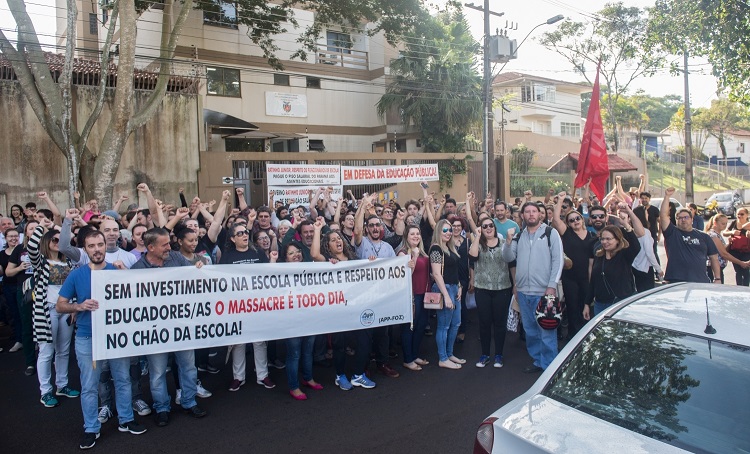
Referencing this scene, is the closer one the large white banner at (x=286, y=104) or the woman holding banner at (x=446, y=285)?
the woman holding banner at (x=446, y=285)

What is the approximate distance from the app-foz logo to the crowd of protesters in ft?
0.38

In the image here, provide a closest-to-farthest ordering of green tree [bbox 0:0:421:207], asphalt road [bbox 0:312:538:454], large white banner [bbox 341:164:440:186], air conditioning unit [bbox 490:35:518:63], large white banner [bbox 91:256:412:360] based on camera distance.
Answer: asphalt road [bbox 0:312:538:454] < large white banner [bbox 91:256:412:360] < green tree [bbox 0:0:421:207] < large white banner [bbox 341:164:440:186] < air conditioning unit [bbox 490:35:518:63]

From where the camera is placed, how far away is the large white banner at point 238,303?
16.7 ft

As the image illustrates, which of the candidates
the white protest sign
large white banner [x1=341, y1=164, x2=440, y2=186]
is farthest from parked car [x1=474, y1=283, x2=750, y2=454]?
large white banner [x1=341, y1=164, x2=440, y2=186]

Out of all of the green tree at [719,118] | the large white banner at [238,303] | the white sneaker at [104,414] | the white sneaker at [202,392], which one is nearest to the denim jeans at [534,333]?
the large white banner at [238,303]

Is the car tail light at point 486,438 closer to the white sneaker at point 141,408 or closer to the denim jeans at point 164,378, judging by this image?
the denim jeans at point 164,378

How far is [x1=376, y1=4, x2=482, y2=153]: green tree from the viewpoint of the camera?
24.0 m

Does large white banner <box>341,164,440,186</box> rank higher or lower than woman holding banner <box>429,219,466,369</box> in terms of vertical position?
higher

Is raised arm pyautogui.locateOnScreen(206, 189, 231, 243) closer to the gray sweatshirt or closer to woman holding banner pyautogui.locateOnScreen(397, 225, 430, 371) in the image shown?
woman holding banner pyautogui.locateOnScreen(397, 225, 430, 371)

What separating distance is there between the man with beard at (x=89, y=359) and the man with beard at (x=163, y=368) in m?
0.22

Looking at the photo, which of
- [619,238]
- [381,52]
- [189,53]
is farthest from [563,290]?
[381,52]

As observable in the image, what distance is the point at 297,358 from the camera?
5855mm

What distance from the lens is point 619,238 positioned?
245 inches

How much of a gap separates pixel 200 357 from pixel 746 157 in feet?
262
